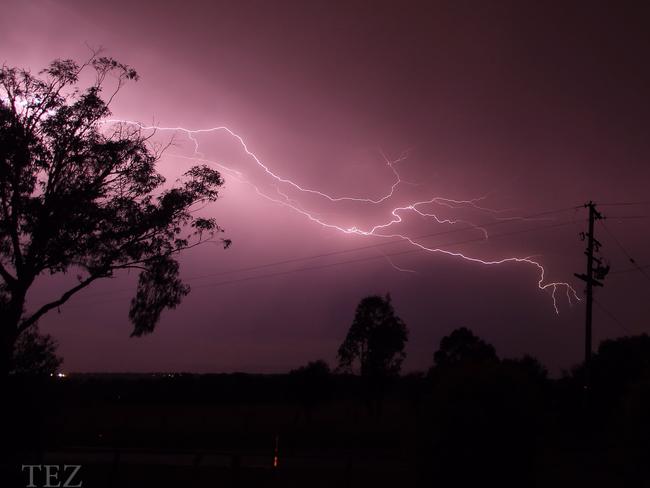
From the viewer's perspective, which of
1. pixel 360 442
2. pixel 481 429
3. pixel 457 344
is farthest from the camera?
pixel 457 344

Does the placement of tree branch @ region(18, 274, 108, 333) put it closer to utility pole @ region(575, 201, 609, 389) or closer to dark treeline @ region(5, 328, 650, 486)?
dark treeline @ region(5, 328, 650, 486)

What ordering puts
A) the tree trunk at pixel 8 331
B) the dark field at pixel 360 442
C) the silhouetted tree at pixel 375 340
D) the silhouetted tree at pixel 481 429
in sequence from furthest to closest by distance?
the silhouetted tree at pixel 375 340, the tree trunk at pixel 8 331, the dark field at pixel 360 442, the silhouetted tree at pixel 481 429

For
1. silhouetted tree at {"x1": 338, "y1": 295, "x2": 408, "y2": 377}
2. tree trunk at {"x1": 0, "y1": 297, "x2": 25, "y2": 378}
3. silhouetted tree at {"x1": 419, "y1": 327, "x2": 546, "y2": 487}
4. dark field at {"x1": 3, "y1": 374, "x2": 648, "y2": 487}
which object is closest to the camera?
silhouetted tree at {"x1": 419, "y1": 327, "x2": 546, "y2": 487}

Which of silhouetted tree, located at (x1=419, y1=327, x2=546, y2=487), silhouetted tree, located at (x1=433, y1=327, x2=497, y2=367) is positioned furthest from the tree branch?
silhouetted tree, located at (x1=433, y1=327, x2=497, y2=367)

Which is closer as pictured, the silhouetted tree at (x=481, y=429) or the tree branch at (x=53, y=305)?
the silhouetted tree at (x=481, y=429)

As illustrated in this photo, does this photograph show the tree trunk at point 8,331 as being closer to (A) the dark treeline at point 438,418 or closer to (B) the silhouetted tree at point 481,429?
(A) the dark treeline at point 438,418

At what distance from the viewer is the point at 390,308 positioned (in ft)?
134

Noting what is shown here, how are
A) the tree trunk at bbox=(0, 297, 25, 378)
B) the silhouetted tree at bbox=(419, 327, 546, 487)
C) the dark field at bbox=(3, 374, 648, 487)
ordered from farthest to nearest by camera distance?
the tree trunk at bbox=(0, 297, 25, 378) → the dark field at bbox=(3, 374, 648, 487) → the silhouetted tree at bbox=(419, 327, 546, 487)

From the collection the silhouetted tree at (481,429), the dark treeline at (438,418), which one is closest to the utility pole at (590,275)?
the dark treeline at (438,418)

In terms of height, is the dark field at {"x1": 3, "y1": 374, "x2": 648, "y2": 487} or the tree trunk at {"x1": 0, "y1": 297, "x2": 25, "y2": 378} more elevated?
the tree trunk at {"x1": 0, "y1": 297, "x2": 25, "y2": 378}

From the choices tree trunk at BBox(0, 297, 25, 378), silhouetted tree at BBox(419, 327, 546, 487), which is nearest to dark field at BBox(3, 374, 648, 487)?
silhouetted tree at BBox(419, 327, 546, 487)

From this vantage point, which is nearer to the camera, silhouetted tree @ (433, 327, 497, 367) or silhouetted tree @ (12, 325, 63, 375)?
silhouetted tree @ (12, 325, 63, 375)

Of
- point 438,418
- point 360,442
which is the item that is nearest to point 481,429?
point 438,418

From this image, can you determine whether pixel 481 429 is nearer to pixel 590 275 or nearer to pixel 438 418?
pixel 438 418
